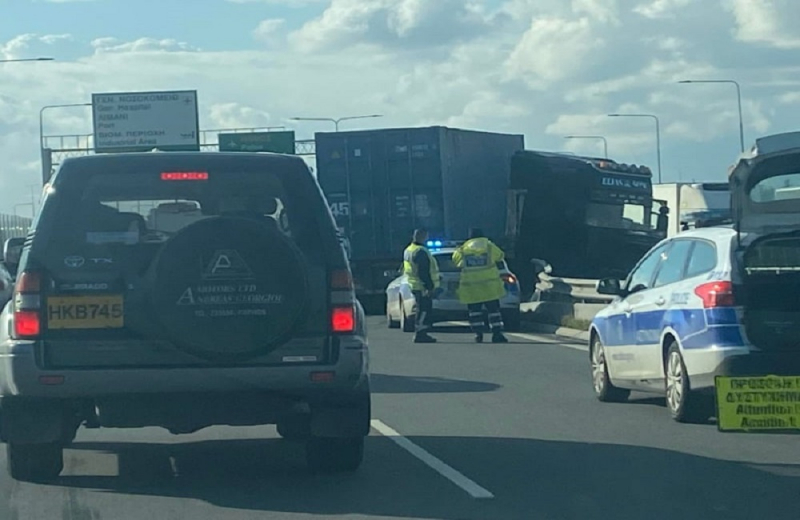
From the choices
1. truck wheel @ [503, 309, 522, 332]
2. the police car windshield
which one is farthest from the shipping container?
truck wheel @ [503, 309, 522, 332]

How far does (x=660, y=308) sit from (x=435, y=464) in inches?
125

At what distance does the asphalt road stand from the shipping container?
19.3 meters

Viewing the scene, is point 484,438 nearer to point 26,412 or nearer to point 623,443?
point 623,443

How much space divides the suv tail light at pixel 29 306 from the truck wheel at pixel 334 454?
2.00 metres

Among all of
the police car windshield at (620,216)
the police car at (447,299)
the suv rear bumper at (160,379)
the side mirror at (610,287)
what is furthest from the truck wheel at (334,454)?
the police car windshield at (620,216)

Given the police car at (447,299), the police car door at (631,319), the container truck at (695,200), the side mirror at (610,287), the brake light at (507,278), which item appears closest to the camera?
the police car door at (631,319)

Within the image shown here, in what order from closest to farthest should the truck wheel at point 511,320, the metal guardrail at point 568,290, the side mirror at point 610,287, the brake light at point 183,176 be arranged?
the brake light at point 183,176 < the side mirror at point 610,287 < the metal guardrail at point 568,290 < the truck wheel at point 511,320

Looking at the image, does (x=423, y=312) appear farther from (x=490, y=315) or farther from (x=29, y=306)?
(x=29, y=306)

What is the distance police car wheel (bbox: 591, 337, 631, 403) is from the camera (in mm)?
14180

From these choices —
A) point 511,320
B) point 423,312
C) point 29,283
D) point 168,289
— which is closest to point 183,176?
point 168,289

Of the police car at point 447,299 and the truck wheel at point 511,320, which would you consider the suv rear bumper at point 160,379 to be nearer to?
the police car at point 447,299

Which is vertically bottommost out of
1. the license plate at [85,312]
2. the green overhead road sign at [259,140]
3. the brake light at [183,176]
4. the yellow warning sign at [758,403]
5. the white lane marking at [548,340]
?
the white lane marking at [548,340]

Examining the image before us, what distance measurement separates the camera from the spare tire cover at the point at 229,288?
8.87 metres

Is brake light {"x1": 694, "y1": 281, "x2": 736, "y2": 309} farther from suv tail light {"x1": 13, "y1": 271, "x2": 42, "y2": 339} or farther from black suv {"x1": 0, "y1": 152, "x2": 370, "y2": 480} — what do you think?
suv tail light {"x1": 13, "y1": 271, "x2": 42, "y2": 339}
